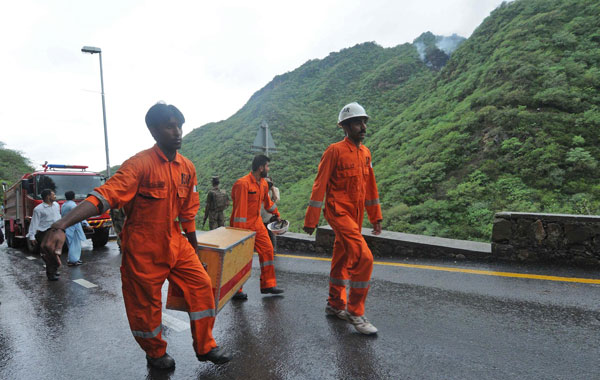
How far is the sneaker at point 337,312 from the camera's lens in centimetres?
370

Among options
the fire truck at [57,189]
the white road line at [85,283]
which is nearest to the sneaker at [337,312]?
the white road line at [85,283]

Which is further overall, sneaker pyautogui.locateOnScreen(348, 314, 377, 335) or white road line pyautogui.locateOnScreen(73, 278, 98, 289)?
white road line pyautogui.locateOnScreen(73, 278, 98, 289)

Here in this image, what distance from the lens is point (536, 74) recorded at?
14.5m

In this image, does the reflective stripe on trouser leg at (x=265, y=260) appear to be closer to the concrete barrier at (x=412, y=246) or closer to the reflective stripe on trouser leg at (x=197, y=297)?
the reflective stripe on trouser leg at (x=197, y=297)

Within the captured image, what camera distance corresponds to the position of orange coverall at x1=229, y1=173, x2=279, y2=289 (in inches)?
192

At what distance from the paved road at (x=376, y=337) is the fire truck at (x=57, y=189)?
6.21m

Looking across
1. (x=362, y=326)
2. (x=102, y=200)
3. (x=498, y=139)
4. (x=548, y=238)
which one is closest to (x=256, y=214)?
(x=362, y=326)

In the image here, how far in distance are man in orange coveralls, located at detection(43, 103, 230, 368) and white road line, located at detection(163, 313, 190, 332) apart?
94 cm

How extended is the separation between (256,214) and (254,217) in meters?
0.05

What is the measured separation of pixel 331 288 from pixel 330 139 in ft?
99.3

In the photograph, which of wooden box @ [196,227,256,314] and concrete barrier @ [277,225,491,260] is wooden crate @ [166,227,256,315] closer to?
wooden box @ [196,227,256,314]

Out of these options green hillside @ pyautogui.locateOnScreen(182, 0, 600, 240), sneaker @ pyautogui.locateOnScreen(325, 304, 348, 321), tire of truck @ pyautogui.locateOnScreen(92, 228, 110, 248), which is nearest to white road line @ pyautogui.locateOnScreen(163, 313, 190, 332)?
sneaker @ pyautogui.locateOnScreen(325, 304, 348, 321)

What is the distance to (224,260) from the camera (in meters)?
3.15

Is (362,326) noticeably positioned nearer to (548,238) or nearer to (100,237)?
(548,238)
